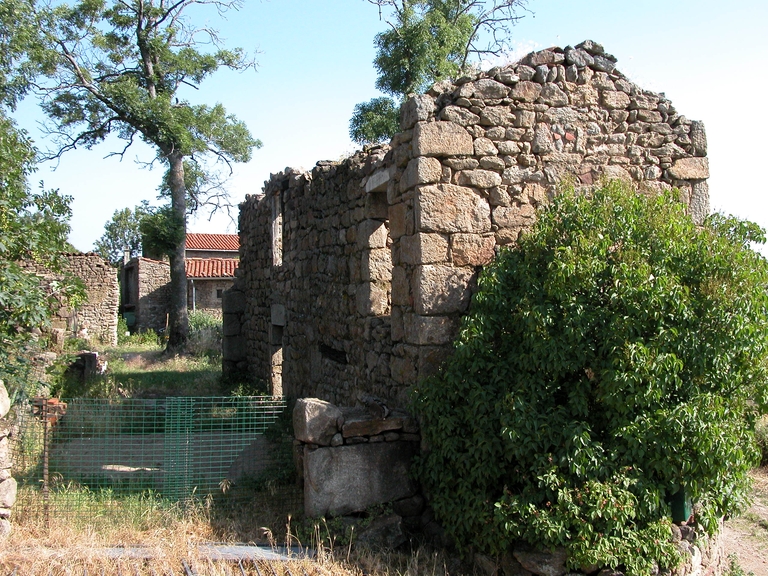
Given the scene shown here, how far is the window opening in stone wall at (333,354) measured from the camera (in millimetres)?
7414

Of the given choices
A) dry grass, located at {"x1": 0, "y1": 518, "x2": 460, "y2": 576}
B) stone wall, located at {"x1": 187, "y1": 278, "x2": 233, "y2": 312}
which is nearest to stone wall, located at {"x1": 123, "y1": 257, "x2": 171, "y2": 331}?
stone wall, located at {"x1": 187, "y1": 278, "x2": 233, "y2": 312}

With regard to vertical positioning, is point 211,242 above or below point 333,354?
above

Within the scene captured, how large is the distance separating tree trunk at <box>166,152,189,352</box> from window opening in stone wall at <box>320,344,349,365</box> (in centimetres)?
1203

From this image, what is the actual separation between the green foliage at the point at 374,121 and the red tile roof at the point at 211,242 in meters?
16.2

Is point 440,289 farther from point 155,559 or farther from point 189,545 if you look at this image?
point 155,559

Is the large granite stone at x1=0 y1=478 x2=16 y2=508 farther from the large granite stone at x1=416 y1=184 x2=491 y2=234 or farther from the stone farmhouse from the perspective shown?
the stone farmhouse

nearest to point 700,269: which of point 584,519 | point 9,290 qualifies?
point 584,519

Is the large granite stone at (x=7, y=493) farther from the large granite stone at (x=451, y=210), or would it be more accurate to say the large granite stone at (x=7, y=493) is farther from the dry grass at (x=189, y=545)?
the large granite stone at (x=451, y=210)

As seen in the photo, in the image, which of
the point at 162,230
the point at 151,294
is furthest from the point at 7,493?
the point at 151,294

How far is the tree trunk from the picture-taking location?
19.3m

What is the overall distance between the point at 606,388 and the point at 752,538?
3.26m

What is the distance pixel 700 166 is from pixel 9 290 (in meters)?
6.51

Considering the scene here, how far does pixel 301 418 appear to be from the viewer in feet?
16.5

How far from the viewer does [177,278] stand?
19.7m
